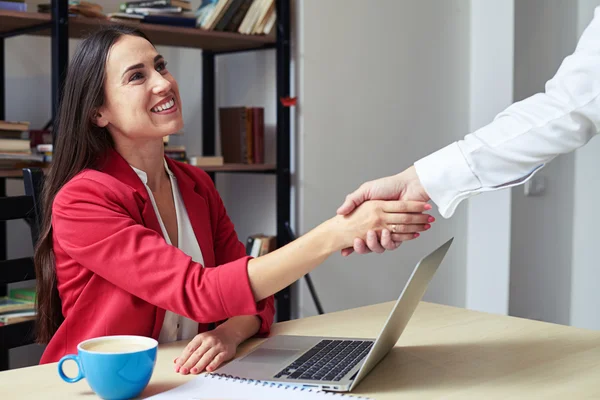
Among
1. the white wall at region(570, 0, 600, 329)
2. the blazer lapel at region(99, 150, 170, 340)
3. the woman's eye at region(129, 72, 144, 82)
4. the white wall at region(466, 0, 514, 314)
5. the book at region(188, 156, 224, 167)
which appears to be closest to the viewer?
the blazer lapel at region(99, 150, 170, 340)

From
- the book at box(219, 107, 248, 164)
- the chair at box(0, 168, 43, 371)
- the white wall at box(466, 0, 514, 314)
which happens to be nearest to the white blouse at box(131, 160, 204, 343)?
the chair at box(0, 168, 43, 371)

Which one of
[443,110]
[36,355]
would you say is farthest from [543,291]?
[36,355]

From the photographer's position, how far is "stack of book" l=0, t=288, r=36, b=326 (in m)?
2.22

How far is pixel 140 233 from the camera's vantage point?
4.38ft

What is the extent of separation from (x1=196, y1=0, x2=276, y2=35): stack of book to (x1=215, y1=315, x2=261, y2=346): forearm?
1633 millimetres

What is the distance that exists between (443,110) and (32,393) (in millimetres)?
2844

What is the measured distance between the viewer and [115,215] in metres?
1.36

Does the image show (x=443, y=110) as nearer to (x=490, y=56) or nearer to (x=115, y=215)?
(x=490, y=56)

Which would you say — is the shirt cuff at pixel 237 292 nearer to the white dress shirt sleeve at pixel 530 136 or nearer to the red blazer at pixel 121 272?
→ the red blazer at pixel 121 272

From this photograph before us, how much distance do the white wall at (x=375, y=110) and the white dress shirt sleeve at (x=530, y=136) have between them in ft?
5.84

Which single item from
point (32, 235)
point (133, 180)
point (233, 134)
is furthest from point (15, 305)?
point (233, 134)

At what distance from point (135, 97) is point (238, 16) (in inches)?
54.3

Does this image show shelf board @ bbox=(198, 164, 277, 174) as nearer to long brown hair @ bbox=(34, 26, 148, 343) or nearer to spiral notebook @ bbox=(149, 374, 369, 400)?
long brown hair @ bbox=(34, 26, 148, 343)

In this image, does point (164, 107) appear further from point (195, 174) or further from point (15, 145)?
point (15, 145)
